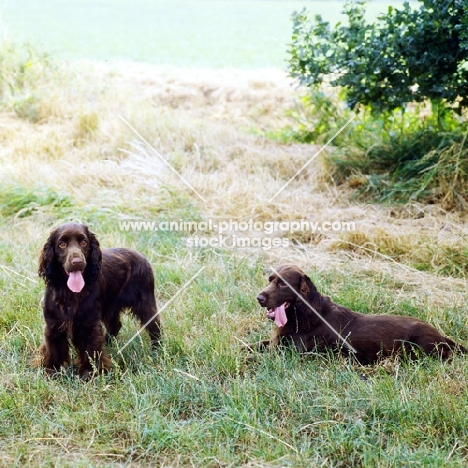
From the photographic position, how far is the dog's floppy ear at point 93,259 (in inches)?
182

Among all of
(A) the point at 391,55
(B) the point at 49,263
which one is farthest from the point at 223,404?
(A) the point at 391,55

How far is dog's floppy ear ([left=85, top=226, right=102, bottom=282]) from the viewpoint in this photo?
4617 millimetres

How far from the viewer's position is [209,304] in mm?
5559

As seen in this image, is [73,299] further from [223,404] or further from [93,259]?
[223,404]

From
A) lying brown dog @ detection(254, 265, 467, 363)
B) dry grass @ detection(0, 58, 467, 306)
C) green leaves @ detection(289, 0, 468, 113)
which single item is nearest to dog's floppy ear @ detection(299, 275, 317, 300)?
lying brown dog @ detection(254, 265, 467, 363)

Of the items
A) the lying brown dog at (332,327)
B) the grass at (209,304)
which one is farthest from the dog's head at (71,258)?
the lying brown dog at (332,327)

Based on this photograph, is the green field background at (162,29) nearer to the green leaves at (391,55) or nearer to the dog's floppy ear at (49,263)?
the green leaves at (391,55)

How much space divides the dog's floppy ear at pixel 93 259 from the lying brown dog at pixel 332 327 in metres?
1.15

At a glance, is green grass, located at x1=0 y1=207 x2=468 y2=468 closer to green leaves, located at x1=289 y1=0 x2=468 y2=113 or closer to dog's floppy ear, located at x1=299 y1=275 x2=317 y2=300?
dog's floppy ear, located at x1=299 y1=275 x2=317 y2=300

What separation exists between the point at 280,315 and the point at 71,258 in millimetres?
1564

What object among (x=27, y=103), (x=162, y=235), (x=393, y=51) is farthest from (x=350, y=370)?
(x=27, y=103)

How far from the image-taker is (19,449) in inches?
142

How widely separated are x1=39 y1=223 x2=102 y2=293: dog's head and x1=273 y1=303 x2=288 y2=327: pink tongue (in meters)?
1.32

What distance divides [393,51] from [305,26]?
136cm
